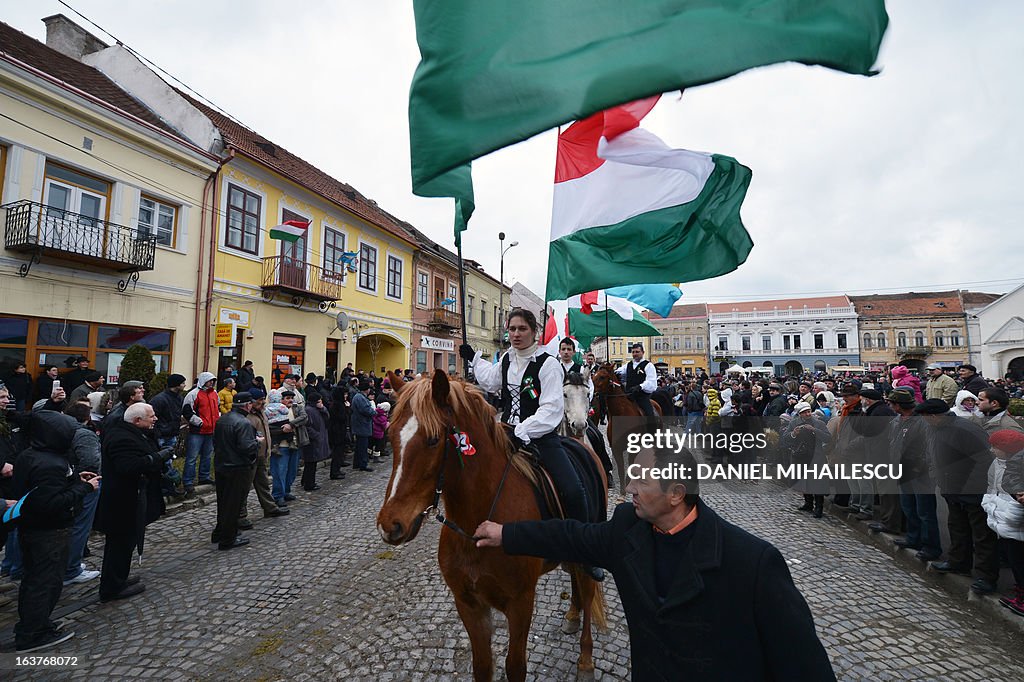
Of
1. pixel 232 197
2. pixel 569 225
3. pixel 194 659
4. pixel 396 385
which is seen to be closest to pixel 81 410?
pixel 194 659

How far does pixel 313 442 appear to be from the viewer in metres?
8.83

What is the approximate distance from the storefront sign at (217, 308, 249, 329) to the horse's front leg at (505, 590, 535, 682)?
571 inches

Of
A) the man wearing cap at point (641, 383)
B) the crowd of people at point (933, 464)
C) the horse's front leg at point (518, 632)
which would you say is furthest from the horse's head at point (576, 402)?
the crowd of people at point (933, 464)

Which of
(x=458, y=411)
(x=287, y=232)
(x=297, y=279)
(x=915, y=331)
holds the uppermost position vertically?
(x=915, y=331)

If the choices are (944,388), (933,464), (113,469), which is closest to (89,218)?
(113,469)

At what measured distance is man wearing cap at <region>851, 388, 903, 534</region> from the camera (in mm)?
6512

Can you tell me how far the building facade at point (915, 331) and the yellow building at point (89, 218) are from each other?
64.5 meters

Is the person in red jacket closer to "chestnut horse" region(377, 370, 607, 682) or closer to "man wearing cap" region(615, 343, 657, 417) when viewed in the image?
"chestnut horse" region(377, 370, 607, 682)

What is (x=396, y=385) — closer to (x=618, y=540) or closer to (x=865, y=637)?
(x=618, y=540)

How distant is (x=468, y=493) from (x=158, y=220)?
14536 millimetres

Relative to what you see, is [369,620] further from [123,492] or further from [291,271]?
[291,271]

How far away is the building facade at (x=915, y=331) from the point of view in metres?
52.4

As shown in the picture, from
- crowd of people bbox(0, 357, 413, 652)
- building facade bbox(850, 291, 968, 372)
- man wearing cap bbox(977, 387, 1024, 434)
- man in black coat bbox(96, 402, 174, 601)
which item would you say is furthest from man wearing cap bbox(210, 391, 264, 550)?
building facade bbox(850, 291, 968, 372)
